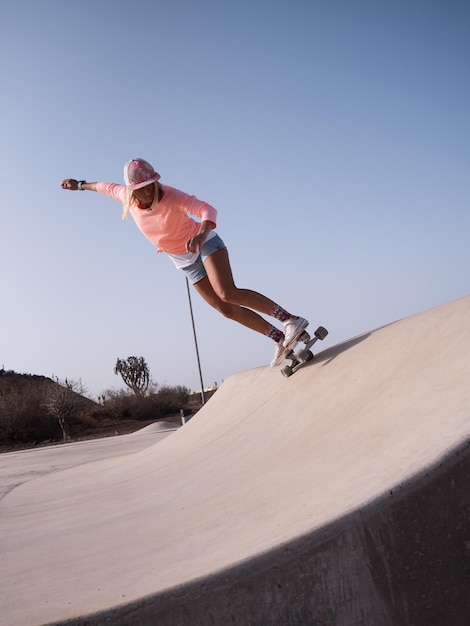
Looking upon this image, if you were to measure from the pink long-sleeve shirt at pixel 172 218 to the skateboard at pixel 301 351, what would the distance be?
965 mm

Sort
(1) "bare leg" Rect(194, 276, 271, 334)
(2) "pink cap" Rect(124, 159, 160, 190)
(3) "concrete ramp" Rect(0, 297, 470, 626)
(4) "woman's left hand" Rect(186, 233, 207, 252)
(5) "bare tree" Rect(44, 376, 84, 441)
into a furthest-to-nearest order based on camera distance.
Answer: (5) "bare tree" Rect(44, 376, 84, 441) → (1) "bare leg" Rect(194, 276, 271, 334) → (2) "pink cap" Rect(124, 159, 160, 190) → (4) "woman's left hand" Rect(186, 233, 207, 252) → (3) "concrete ramp" Rect(0, 297, 470, 626)

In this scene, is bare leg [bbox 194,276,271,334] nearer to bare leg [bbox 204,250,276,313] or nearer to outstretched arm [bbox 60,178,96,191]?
bare leg [bbox 204,250,276,313]

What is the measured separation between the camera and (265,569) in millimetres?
1271

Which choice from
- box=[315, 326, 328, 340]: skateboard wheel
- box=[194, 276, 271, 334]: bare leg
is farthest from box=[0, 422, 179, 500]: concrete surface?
box=[315, 326, 328, 340]: skateboard wheel

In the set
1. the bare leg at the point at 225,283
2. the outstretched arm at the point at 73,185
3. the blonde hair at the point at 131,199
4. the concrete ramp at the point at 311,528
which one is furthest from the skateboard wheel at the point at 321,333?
the outstretched arm at the point at 73,185

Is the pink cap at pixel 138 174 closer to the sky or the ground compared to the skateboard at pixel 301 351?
closer to the sky

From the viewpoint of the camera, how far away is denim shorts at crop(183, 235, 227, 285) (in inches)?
144

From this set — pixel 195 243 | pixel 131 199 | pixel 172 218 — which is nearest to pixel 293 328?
pixel 195 243

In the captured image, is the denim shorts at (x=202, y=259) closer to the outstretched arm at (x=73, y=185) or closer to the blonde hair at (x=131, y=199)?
the blonde hair at (x=131, y=199)

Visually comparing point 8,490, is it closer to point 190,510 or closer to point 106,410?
point 190,510

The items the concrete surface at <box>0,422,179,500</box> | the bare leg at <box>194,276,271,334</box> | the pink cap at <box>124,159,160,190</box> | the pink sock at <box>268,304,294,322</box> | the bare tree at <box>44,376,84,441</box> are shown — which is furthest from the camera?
the bare tree at <box>44,376,84,441</box>

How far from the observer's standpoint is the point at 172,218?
3732 mm

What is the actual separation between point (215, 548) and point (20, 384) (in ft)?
106

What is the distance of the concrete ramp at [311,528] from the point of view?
50.4 inches
